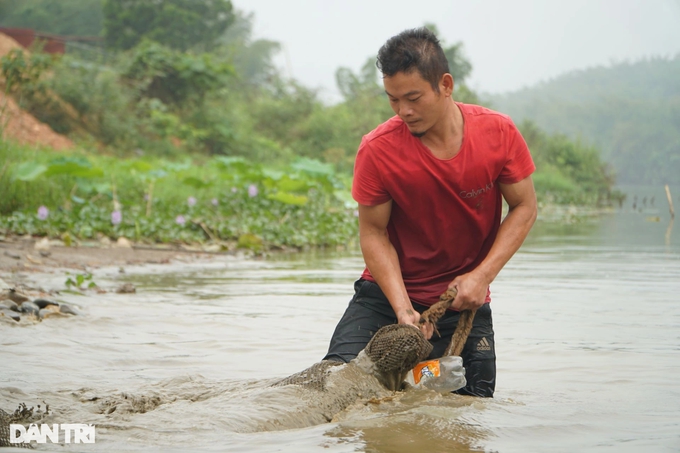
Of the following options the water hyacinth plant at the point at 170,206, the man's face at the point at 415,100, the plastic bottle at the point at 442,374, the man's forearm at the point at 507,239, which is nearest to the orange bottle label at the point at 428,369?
the plastic bottle at the point at 442,374

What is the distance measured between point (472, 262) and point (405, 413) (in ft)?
2.29

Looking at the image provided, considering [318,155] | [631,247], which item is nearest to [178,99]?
[318,155]

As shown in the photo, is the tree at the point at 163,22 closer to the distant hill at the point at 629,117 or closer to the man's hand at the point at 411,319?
the man's hand at the point at 411,319

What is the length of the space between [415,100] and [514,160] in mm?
492

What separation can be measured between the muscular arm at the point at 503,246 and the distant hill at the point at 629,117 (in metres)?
52.7

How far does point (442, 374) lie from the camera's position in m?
3.31

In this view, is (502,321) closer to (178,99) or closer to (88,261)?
(88,261)

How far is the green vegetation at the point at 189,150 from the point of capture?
10.4 m

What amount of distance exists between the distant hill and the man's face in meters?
53.0

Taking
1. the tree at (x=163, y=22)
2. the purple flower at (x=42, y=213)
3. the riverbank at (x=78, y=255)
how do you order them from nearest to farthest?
the riverbank at (x=78, y=255)
the purple flower at (x=42, y=213)
the tree at (x=163, y=22)

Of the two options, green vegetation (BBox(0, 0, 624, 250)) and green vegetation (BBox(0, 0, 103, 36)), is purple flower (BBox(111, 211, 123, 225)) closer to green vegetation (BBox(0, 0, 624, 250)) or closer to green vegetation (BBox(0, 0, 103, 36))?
green vegetation (BBox(0, 0, 624, 250))

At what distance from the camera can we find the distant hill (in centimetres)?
8200

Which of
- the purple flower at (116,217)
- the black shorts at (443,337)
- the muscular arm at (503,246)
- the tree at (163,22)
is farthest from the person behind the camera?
the tree at (163,22)

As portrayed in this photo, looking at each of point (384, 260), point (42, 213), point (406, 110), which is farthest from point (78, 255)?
point (406, 110)
